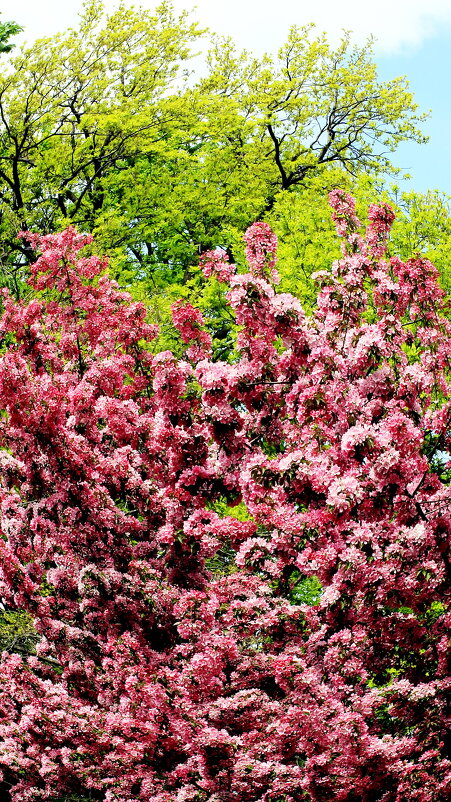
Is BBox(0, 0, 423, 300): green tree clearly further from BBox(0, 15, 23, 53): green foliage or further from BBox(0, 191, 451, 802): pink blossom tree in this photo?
BBox(0, 191, 451, 802): pink blossom tree

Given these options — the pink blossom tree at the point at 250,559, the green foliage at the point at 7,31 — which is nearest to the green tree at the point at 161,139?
the green foliage at the point at 7,31

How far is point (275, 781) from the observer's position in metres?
6.56

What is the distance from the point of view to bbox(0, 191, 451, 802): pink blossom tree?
6.71m

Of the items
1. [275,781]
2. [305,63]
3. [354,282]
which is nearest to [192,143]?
[305,63]

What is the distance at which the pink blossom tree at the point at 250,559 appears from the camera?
22.0 ft

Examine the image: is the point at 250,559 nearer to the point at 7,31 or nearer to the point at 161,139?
the point at 7,31

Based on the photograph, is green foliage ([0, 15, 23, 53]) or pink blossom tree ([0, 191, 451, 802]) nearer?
pink blossom tree ([0, 191, 451, 802])

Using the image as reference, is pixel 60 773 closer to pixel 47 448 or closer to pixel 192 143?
pixel 47 448

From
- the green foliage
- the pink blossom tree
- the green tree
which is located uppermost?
the green tree

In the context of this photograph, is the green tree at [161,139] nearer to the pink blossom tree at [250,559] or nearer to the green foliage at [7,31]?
the green foliage at [7,31]

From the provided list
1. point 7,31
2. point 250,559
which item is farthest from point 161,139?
point 250,559

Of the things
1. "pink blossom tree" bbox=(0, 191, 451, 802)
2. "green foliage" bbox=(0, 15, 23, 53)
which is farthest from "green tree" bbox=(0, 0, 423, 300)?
"pink blossom tree" bbox=(0, 191, 451, 802)

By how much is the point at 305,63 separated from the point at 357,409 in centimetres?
2181

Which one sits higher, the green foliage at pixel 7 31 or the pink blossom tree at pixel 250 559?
the green foliage at pixel 7 31
